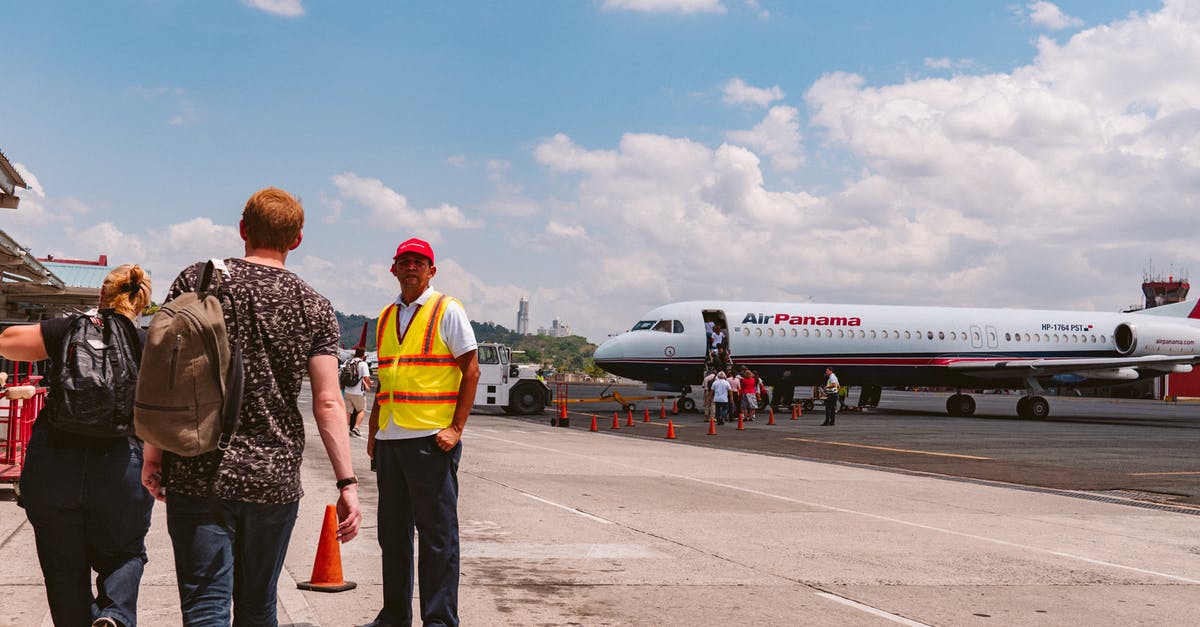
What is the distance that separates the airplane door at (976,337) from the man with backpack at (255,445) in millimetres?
37039

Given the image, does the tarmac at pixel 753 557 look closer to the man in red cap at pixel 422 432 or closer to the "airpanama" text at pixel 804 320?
the man in red cap at pixel 422 432

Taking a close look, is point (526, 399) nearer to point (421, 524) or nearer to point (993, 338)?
point (993, 338)

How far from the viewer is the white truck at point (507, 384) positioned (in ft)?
103

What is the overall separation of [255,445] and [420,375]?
1893 millimetres

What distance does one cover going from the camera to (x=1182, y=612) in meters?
6.28

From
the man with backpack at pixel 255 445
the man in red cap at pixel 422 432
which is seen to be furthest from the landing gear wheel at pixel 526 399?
the man with backpack at pixel 255 445

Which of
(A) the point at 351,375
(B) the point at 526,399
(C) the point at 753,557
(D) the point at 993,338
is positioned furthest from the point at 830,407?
(C) the point at 753,557

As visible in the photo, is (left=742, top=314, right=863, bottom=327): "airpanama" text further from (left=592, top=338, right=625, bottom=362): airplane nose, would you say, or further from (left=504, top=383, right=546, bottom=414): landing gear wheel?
(left=504, top=383, right=546, bottom=414): landing gear wheel

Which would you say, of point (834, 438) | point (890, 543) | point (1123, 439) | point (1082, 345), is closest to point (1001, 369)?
point (1082, 345)

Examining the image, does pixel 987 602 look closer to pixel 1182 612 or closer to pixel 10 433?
pixel 1182 612

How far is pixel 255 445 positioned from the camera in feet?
10.8

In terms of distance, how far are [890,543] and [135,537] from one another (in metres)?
6.22

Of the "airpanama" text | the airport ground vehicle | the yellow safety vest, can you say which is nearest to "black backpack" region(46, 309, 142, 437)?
the yellow safety vest

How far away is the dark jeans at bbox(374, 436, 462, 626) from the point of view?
496 cm
